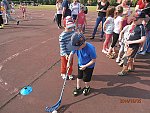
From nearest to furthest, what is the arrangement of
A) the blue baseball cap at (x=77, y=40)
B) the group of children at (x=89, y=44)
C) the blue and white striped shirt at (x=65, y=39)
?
1. the blue baseball cap at (x=77, y=40)
2. the group of children at (x=89, y=44)
3. the blue and white striped shirt at (x=65, y=39)

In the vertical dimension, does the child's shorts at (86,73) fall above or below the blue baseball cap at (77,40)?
below

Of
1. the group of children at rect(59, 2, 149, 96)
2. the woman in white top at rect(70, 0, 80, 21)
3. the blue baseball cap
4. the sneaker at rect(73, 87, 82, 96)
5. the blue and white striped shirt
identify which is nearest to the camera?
the blue baseball cap

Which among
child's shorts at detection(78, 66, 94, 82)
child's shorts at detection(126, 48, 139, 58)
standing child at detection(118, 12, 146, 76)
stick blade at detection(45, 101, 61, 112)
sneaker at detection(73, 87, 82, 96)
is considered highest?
standing child at detection(118, 12, 146, 76)

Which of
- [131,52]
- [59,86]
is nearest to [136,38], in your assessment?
[131,52]

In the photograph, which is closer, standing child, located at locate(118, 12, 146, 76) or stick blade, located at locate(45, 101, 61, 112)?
stick blade, located at locate(45, 101, 61, 112)

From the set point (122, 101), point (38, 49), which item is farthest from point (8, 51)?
point (122, 101)

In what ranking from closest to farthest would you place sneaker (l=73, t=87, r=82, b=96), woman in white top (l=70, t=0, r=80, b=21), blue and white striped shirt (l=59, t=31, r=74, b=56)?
1. sneaker (l=73, t=87, r=82, b=96)
2. blue and white striped shirt (l=59, t=31, r=74, b=56)
3. woman in white top (l=70, t=0, r=80, b=21)

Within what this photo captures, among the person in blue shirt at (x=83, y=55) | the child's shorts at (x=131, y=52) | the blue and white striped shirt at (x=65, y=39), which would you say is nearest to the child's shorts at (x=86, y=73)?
the person in blue shirt at (x=83, y=55)

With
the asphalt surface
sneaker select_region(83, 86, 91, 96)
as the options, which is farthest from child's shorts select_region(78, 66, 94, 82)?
the asphalt surface

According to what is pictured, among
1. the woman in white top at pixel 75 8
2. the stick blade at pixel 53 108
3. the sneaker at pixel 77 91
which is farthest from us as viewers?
the woman in white top at pixel 75 8

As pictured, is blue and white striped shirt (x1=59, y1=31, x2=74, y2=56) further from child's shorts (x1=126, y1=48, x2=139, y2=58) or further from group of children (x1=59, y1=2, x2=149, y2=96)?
child's shorts (x1=126, y1=48, x2=139, y2=58)

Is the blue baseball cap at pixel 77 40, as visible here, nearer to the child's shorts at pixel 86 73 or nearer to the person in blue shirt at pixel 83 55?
the person in blue shirt at pixel 83 55

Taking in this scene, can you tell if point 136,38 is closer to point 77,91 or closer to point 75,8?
point 77,91

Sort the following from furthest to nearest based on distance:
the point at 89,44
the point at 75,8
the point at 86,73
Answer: the point at 75,8
the point at 86,73
the point at 89,44
